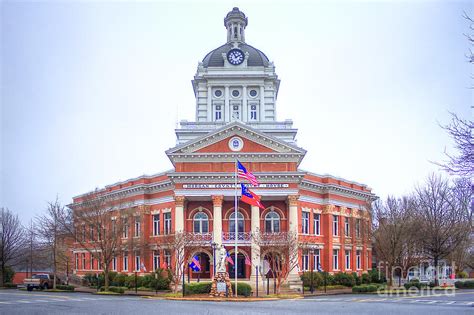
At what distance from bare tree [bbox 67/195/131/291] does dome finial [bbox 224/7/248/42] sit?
30366 mm

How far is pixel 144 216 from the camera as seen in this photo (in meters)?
61.8

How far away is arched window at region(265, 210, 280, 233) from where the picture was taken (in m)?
58.3

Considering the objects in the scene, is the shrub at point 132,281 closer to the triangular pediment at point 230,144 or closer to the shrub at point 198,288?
the shrub at point 198,288

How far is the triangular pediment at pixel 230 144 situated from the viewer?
2197 inches

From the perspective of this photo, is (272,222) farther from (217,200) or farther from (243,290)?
(243,290)

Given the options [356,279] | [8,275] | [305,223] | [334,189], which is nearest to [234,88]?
[334,189]

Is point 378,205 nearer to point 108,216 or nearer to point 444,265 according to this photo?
point 444,265

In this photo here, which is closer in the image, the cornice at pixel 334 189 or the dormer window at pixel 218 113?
the cornice at pixel 334 189

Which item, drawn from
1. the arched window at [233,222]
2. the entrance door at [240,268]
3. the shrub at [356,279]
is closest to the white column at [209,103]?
the arched window at [233,222]

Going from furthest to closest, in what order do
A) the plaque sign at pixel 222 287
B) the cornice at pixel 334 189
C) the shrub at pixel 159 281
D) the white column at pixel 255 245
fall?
the cornice at pixel 334 189 < the shrub at pixel 159 281 < the white column at pixel 255 245 < the plaque sign at pixel 222 287

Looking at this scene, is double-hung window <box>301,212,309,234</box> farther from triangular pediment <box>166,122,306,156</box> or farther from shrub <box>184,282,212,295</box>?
shrub <box>184,282,212,295</box>

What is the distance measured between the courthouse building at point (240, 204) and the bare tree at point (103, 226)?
123 cm

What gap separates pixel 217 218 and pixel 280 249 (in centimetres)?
820

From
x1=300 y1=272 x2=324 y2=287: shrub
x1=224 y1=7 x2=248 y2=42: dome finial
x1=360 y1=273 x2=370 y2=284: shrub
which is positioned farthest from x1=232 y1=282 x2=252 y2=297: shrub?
x1=224 y1=7 x2=248 y2=42: dome finial
